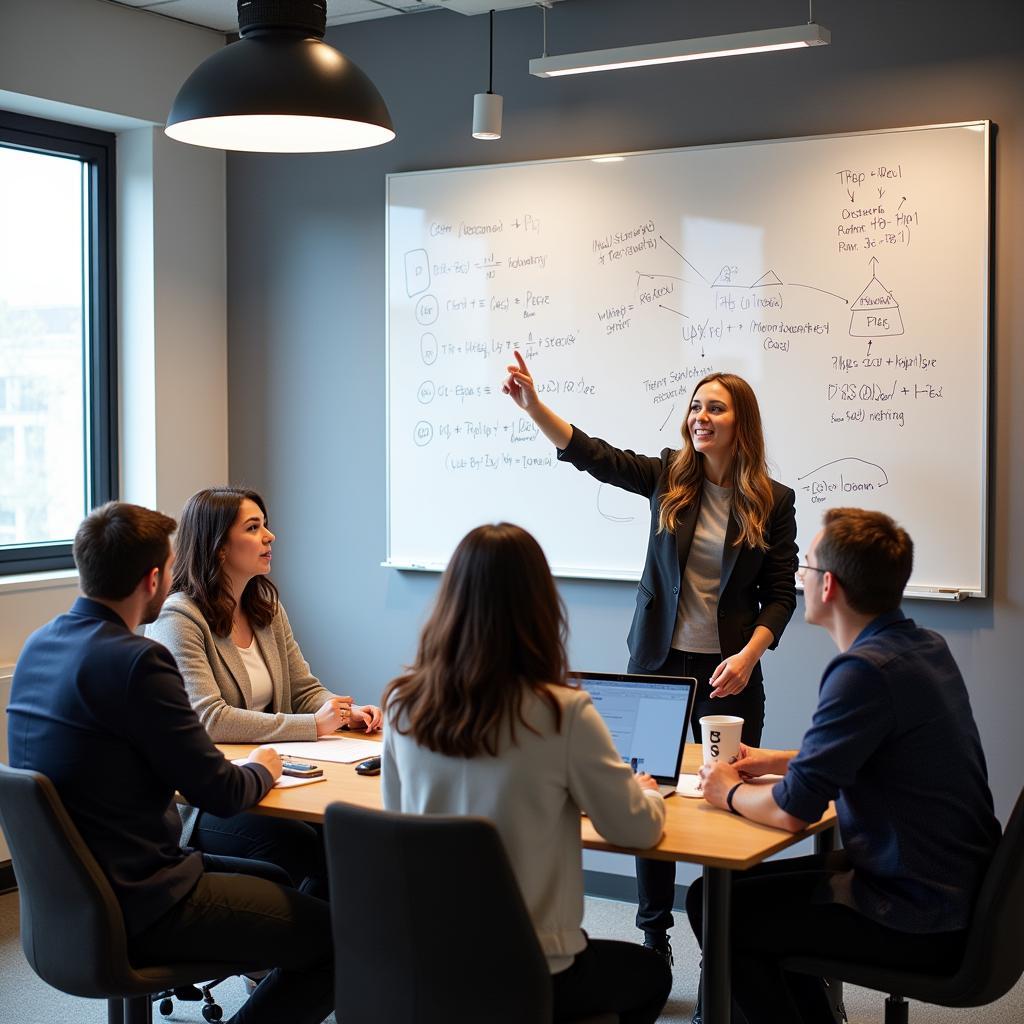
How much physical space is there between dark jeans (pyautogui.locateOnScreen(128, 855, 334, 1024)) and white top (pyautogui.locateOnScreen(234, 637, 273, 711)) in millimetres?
651

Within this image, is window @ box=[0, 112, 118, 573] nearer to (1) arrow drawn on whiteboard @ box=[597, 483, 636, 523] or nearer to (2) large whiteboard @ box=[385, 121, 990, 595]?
(2) large whiteboard @ box=[385, 121, 990, 595]

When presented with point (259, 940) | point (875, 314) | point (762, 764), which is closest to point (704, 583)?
point (762, 764)

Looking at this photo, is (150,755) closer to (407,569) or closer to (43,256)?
(407,569)

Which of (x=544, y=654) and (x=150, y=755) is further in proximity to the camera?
(x=150, y=755)

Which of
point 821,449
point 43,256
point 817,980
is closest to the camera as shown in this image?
point 817,980

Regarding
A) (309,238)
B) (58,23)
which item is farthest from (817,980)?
(58,23)

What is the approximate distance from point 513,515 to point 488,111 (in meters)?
1.31

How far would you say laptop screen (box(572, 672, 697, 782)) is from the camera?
255 centimetres

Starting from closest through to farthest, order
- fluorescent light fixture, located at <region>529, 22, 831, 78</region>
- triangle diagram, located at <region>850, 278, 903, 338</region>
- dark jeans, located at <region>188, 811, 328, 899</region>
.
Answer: dark jeans, located at <region>188, 811, 328, 899</region>, fluorescent light fixture, located at <region>529, 22, 831, 78</region>, triangle diagram, located at <region>850, 278, 903, 338</region>

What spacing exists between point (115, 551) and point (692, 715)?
1608 millimetres

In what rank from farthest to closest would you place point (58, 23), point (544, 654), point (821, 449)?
point (58, 23)
point (821, 449)
point (544, 654)

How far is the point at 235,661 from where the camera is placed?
10.1ft

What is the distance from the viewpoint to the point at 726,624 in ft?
11.0

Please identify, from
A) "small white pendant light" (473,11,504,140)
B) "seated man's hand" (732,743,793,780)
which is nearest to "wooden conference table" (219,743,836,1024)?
"seated man's hand" (732,743,793,780)
